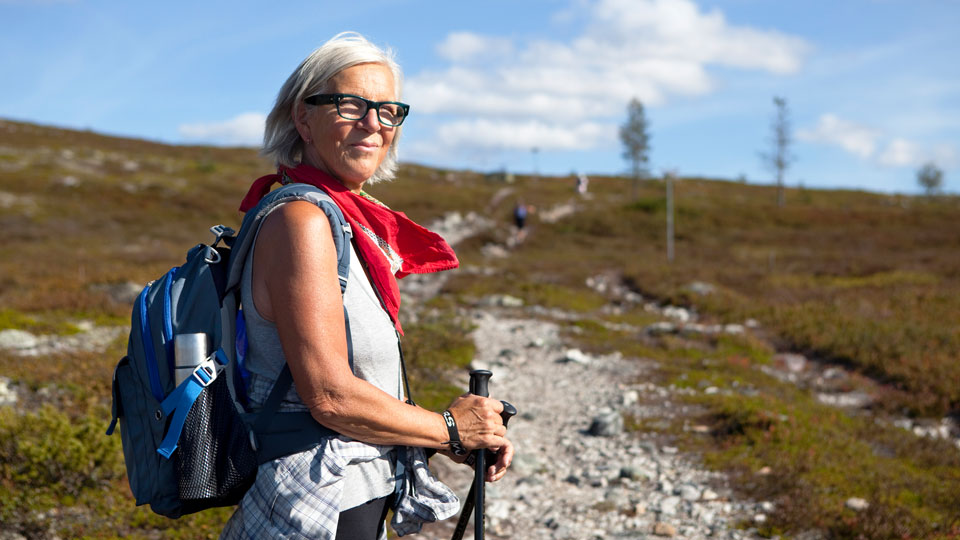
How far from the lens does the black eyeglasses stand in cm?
209

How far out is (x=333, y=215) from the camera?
1.90 m

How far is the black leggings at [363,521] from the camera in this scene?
80.2 inches

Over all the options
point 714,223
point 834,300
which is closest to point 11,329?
point 834,300

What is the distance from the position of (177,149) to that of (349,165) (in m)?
88.2

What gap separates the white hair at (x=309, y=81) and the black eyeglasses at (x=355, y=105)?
34 millimetres

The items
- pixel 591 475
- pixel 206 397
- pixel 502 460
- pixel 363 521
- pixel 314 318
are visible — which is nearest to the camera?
pixel 314 318

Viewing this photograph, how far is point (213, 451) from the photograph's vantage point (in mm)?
1936

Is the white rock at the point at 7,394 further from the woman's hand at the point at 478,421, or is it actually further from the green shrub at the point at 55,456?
the woman's hand at the point at 478,421

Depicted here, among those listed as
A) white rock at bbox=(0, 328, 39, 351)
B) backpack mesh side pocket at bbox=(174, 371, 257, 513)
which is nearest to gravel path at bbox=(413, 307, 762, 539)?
backpack mesh side pocket at bbox=(174, 371, 257, 513)

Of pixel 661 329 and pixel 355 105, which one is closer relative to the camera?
pixel 355 105

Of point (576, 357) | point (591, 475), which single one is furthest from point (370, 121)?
point (576, 357)

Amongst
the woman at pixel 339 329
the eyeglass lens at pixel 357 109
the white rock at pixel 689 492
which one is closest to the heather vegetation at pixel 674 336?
the white rock at pixel 689 492

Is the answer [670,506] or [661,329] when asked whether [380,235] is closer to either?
[670,506]

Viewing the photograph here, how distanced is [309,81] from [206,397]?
967 mm
